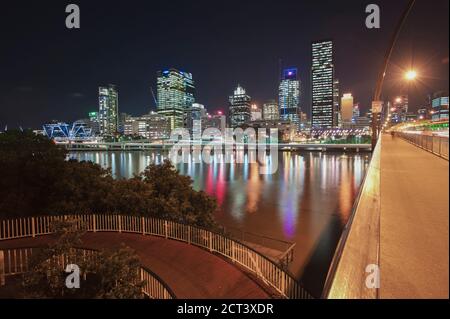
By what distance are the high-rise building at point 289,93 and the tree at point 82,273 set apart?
575 ft

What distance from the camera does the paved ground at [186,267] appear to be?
5.71 meters

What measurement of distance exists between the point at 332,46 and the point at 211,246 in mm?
137958

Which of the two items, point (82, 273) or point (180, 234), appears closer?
point (82, 273)

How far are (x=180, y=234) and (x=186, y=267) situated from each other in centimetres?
170

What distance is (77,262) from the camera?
4.80m

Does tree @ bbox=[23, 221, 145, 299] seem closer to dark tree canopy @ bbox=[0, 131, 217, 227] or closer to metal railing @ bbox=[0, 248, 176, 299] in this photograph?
metal railing @ bbox=[0, 248, 176, 299]

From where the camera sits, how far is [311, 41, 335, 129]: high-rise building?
125 m

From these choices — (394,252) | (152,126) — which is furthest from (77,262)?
(152,126)

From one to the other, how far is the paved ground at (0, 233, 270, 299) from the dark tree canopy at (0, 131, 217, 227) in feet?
5.13

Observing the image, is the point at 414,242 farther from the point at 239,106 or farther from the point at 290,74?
the point at 290,74

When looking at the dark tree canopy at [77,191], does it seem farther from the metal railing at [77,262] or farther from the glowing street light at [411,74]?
the glowing street light at [411,74]

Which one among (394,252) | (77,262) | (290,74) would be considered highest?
(290,74)
